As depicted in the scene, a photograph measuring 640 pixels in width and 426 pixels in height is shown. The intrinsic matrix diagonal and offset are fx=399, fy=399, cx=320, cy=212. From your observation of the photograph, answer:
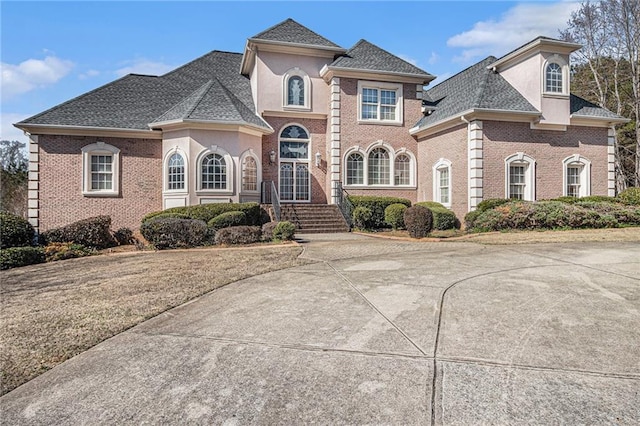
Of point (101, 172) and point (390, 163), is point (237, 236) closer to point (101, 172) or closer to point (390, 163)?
point (101, 172)

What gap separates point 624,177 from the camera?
2870 centimetres

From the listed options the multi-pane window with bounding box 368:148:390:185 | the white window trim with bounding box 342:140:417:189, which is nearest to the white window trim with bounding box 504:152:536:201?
the white window trim with bounding box 342:140:417:189

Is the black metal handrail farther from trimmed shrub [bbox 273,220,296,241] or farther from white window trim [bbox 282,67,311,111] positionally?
trimmed shrub [bbox 273,220,296,241]

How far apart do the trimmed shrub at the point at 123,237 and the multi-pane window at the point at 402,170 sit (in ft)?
40.0

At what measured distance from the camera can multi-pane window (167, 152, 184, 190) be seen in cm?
1681

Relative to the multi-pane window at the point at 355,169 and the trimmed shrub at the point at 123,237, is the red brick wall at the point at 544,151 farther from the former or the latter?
the trimmed shrub at the point at 123,237

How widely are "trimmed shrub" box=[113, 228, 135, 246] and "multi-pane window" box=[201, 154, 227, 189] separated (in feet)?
11.6

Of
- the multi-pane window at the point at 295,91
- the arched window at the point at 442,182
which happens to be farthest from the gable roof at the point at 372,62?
the arched window at the point at 442,182

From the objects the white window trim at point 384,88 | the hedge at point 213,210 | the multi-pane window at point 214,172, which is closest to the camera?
the hedge at point 213,210

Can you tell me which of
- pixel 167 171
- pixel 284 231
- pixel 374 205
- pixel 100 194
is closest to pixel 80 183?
pixel 100 194

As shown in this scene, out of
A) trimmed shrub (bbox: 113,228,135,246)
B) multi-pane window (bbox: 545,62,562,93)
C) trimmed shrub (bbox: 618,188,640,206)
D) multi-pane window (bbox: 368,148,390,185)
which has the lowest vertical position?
trimmed shrub (bbox: 113,228,135,246)

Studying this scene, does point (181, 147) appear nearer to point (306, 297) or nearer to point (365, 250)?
point (365, 250)

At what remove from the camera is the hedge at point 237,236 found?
12.4 meters

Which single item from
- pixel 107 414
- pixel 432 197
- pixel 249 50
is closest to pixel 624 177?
pixel 432 197
